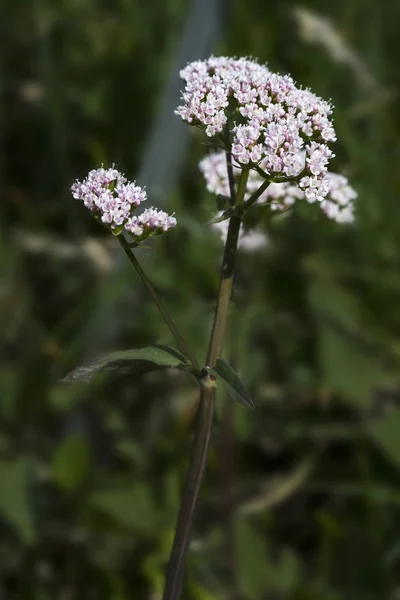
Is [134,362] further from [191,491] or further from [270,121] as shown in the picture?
[270,121]

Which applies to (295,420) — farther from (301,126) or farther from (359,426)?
(301,126)

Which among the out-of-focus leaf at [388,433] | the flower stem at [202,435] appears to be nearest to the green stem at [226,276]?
the flower stem at [202,435]

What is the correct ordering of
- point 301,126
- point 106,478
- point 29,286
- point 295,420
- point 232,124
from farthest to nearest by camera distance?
point 29,286
point 295,420
point 106,478
point 232,124
point 301,126

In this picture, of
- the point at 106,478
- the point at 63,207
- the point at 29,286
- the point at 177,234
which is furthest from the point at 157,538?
the point at 63,207

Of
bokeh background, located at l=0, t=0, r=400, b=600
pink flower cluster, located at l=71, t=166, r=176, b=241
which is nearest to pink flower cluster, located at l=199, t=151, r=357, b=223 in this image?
pink flower cluster, located at l=71, t=166, r=176, b=241

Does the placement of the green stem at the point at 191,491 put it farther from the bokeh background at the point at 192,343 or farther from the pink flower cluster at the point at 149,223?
the bokeh background at the point at 192,343

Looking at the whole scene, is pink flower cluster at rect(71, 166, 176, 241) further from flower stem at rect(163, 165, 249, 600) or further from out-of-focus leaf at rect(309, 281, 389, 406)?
out-of-focus leaf at rect(309, 281, 389, 406)
